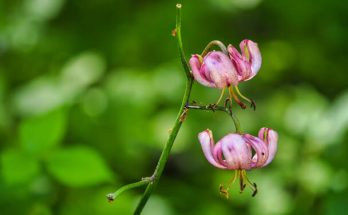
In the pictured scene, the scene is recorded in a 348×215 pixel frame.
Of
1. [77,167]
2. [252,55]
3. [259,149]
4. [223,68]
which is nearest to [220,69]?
[223,68]

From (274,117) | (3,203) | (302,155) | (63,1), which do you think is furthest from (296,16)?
(3,203)

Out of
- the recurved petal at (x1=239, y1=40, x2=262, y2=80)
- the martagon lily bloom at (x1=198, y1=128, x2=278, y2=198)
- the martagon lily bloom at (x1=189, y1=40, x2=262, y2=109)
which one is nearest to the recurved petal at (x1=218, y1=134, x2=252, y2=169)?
the martagon lily bloom at (x1=198, y1=128, x2=278, y2=198)

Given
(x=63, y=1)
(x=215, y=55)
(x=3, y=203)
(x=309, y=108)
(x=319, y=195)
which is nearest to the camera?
(x=215, y=55)

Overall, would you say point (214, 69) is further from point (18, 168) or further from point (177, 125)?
point (18, 168)

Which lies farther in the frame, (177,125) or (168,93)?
(168,93)

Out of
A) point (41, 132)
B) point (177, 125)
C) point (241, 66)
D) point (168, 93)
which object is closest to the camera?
point (177, 125)

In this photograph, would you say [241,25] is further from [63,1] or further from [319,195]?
[319,195]
